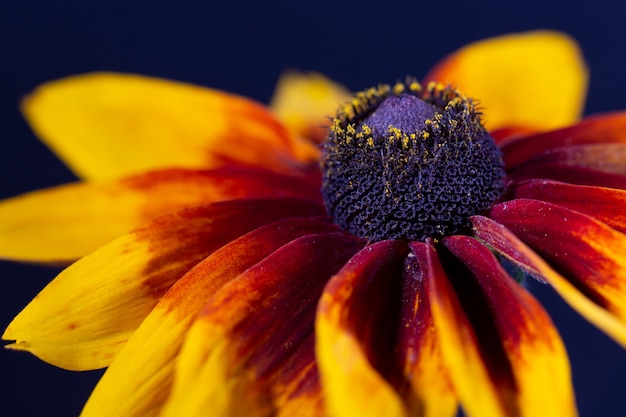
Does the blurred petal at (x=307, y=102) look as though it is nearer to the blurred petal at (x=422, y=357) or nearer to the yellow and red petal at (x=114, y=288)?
the yellow and red petal at (x=114, y=288)

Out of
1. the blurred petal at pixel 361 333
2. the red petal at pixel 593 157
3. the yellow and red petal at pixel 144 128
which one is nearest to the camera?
the blurred petal at pixel 361 333

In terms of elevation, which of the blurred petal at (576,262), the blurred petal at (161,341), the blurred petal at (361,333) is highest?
the blurred petal at (576,262)

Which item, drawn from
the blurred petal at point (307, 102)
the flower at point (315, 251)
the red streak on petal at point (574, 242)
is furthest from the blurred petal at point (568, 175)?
the blurred petal at point (307, 102)

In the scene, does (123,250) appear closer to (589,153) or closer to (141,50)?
(589,153)

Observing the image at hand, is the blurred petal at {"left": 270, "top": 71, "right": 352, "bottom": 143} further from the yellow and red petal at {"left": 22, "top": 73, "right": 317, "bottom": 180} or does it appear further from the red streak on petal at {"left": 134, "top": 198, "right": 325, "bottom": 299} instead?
the red streak on petal at {"left": 134, "top": 198, "right": 325, "bottom": 299}

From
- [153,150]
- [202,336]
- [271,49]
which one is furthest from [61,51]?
[202,336]

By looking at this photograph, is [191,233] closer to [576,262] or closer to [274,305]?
[274,305]
